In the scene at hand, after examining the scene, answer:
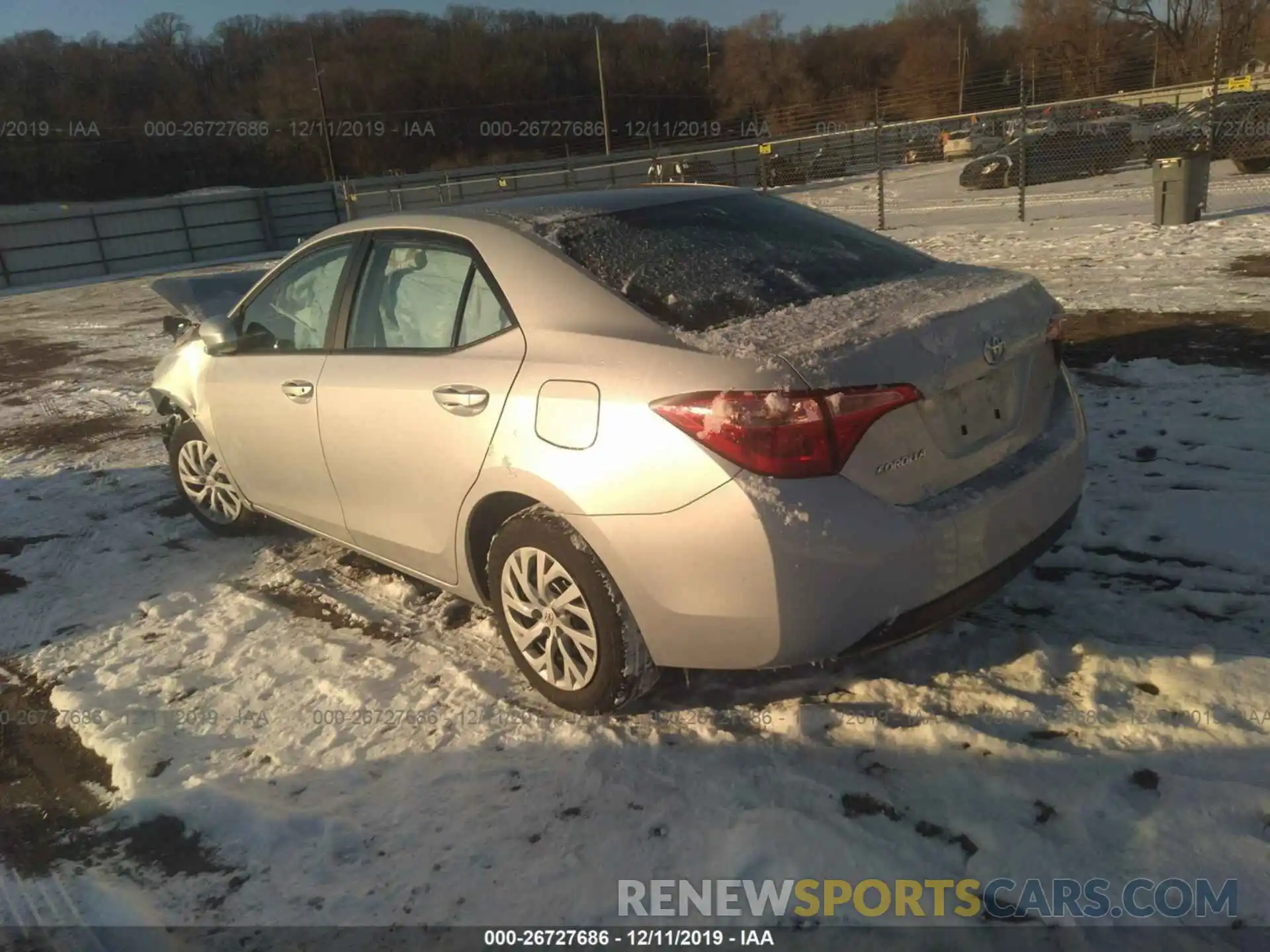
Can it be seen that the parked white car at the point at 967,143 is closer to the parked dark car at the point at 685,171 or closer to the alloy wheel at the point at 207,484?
the parked dark car at the point at 685,171

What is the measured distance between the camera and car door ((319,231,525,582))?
2.96 m

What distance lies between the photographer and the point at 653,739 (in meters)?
2.77

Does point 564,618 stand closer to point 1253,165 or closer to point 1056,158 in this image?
point 1253,165

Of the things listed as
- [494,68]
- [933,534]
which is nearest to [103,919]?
[933,534]

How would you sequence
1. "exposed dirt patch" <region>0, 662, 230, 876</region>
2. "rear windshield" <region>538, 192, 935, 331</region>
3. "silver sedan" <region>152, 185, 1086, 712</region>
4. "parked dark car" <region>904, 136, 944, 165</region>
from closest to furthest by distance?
"silver sedan" <region>152, 185, 1086, 712</region>, "exposed dirt patch" <region>0, 662, 230, 876</region>, "rear windshield" <region>538, 192, 935, 331</region>, "parked dark car" <region>904, 136, 944, 165</region>

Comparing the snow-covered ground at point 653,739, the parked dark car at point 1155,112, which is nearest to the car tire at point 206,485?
the snow-covered ground at point 653,739

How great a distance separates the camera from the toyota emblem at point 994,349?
2645mm

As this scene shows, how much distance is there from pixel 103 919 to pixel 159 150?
221ft

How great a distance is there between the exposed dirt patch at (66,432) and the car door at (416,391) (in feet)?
14.4

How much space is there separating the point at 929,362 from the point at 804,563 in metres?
0.66

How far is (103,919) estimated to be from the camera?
232 centimetres

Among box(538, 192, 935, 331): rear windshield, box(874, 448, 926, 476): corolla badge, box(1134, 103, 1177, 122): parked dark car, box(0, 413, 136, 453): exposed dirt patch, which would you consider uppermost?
box(1134, 103, 1177, 122): parked dark car

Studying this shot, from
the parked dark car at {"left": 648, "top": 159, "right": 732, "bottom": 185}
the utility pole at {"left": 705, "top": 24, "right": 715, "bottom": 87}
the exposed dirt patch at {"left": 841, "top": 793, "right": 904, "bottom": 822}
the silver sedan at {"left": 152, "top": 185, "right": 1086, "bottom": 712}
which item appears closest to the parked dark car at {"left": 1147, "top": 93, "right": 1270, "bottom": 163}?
the parked dark car at {"left": 648, "top": 159, "right": 732, "bottom": 185}

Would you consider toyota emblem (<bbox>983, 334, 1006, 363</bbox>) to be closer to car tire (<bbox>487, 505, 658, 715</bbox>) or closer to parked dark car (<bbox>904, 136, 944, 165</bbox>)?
car tire (<bbox>487, 505, 658, 715</bbox>)
